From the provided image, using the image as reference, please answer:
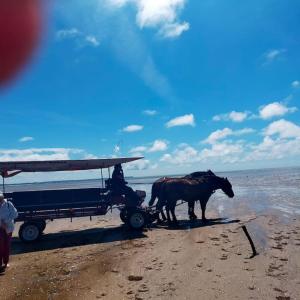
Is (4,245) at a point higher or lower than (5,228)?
lower

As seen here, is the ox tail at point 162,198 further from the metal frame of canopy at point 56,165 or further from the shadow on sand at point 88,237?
the metal frame of canopy at point 56,165

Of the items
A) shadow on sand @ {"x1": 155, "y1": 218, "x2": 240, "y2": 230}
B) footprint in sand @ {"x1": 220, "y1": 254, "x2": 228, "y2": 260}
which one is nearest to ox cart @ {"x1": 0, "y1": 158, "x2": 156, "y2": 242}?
shadow on sand @ {"x1": 155, "y1": 218, "x2": 240, "y2": 230}

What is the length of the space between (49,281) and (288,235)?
27.8ft

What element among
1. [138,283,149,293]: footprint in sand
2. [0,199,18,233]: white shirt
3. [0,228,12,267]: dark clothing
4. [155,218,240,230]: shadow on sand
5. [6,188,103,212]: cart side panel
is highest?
[6,188,103,212]: cart side panel

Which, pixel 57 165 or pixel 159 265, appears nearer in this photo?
pixel 159 265

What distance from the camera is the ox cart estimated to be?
14055 millimetres

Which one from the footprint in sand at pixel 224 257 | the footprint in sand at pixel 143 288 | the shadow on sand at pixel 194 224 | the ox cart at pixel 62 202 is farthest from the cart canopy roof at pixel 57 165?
the footprint in sand at pixel 143 288

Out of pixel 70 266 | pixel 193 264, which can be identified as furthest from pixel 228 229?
pixel 70 266

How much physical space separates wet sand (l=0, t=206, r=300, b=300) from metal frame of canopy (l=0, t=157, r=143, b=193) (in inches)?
107

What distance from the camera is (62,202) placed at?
14.9 m

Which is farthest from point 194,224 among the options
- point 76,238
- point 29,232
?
point 29,232

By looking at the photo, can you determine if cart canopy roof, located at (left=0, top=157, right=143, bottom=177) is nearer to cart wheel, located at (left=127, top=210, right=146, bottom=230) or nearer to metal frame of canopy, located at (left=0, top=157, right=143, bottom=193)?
metal frame of canopy, located at (left=0, top=157, right=143, bottom=193)

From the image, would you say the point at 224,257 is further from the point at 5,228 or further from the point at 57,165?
the point at 57,165

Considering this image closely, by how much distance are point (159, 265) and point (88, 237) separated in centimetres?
556
